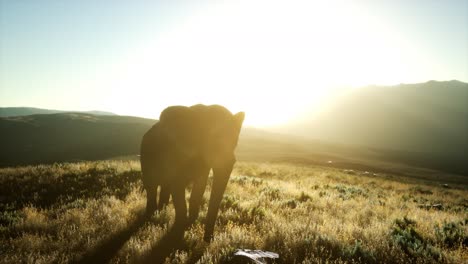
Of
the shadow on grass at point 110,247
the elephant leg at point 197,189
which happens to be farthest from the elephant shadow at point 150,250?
the elephant leg at point 197,189

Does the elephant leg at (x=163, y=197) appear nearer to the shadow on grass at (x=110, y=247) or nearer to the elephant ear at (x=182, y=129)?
the shadow on grass at (x=110, y=247)

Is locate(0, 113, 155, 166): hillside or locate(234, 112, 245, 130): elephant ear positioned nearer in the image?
locate(234, 112, 245, 130): elephant ear

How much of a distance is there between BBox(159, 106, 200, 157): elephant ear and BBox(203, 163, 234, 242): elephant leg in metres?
0.62

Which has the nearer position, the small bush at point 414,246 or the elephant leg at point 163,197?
the small bush at point 414,246

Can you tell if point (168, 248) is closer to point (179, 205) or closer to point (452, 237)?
point (179, 205)

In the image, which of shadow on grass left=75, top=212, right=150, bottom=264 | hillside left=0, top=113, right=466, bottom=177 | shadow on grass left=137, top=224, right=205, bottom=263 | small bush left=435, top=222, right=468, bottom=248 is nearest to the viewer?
shadow on grass left=137, top=224, right=205, bottom=263

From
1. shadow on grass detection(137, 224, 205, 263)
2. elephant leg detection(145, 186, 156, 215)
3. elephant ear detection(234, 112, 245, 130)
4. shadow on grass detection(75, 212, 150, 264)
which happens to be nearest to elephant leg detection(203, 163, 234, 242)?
shadow on grass detection(137, 224, 205, 263)

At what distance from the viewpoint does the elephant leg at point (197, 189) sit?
19.6ft

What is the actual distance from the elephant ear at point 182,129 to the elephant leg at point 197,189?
0.55 meters

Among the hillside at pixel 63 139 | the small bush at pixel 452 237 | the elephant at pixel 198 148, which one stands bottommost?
the hillside at pixel 63 139

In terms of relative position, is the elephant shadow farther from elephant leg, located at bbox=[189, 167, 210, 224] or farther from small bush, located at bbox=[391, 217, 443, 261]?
small bush, located at bbox=[391, 217, 443, 261]

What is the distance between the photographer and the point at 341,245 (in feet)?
20.2

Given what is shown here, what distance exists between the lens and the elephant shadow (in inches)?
210

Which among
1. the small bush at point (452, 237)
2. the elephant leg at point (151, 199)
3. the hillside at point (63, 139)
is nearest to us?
the small bush at point (452, 237)
